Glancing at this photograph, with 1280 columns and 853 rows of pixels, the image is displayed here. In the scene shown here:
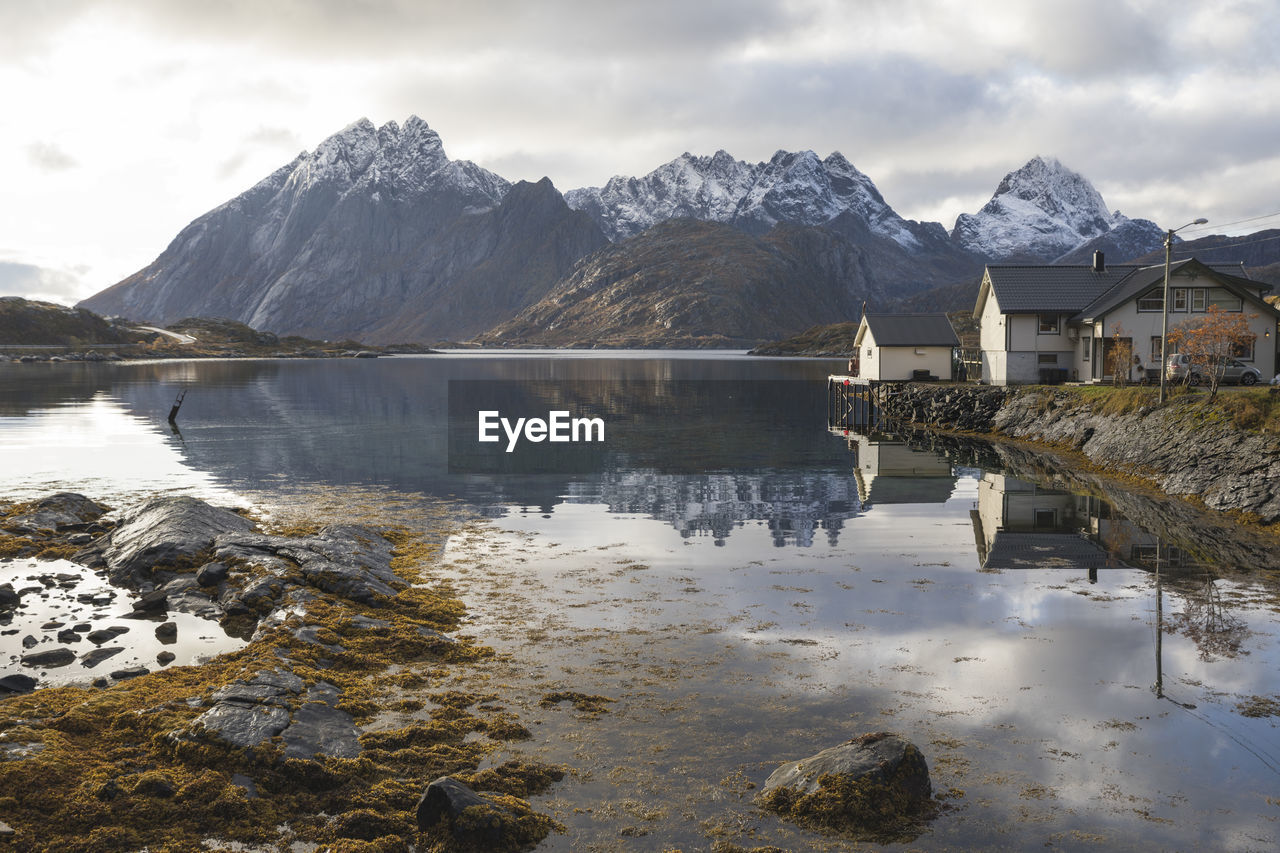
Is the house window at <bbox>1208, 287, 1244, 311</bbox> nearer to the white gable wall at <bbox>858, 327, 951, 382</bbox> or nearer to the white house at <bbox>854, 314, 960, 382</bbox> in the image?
the white house at <bbox>854, 314, 960, 382</bbox>

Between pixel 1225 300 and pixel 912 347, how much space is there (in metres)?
25.3

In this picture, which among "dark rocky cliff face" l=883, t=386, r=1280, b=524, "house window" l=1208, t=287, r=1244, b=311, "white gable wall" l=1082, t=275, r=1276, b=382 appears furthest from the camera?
"house window" l=1208, t=287, r=1244, b=311

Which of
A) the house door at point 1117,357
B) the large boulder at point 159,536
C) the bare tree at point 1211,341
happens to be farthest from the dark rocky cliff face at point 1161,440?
the large boulder at point 159,536

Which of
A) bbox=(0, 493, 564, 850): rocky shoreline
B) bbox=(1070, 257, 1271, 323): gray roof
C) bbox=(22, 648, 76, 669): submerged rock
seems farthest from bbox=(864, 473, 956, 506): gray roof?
bbox=(22, 648, 76, 669): submerged rock

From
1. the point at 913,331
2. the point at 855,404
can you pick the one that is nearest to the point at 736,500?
the point at 855,404

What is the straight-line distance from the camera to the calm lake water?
11.8 m

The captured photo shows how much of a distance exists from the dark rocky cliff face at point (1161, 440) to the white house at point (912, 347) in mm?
12074

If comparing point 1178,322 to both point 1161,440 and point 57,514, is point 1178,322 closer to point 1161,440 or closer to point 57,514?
point 1161,440

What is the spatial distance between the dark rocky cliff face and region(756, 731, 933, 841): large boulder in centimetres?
2462

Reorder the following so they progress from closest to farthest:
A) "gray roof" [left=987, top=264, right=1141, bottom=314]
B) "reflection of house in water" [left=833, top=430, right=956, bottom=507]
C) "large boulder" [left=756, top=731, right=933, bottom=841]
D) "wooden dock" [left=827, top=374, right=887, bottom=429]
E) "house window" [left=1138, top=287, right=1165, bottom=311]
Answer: "large boulder" [left=756, top=731, right=933, bottom=841] < "reflection of house in water" [left=833, top=430, right=956, bottom=507] < "house window" [left=1138, top=287, right=1165, bottom=311] < "gray roof" [left=987, top=264, right=1141, bottom=314] < "wooden dock" [left=827, top=374, right=887, bottom=429]

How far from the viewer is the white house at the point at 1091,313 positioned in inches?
2243

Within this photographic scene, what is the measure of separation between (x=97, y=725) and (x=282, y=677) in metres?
2.71

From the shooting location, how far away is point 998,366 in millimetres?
69250

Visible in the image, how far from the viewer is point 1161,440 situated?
40.5 m
